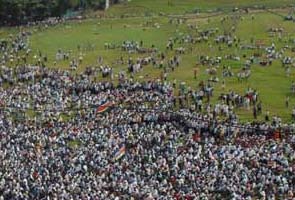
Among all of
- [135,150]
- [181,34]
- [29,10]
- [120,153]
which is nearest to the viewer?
[120,153]

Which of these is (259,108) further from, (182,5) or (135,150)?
(182,5)

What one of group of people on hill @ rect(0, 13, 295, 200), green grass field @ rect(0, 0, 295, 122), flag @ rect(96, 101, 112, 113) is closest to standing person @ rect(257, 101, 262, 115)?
group of people on hill @ rect(0, 13, 295, 200)

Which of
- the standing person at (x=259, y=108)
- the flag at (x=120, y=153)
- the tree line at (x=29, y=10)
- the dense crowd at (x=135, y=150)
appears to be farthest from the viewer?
the tree line at (x=29, y=10)

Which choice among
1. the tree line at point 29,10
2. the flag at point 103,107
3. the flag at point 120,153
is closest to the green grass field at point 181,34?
the tree line at point 29,10

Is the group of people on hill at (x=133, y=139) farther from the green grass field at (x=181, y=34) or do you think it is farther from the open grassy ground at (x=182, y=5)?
the open grassy ground at (x=182, y=5)

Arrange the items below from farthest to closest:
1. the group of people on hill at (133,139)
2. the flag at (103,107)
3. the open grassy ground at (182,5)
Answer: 1. the open grassy ground at (182,5)
2. the flag at (103,107)
3. the group of people on hill at (133,139)

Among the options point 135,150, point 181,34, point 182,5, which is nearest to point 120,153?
point 135,150
